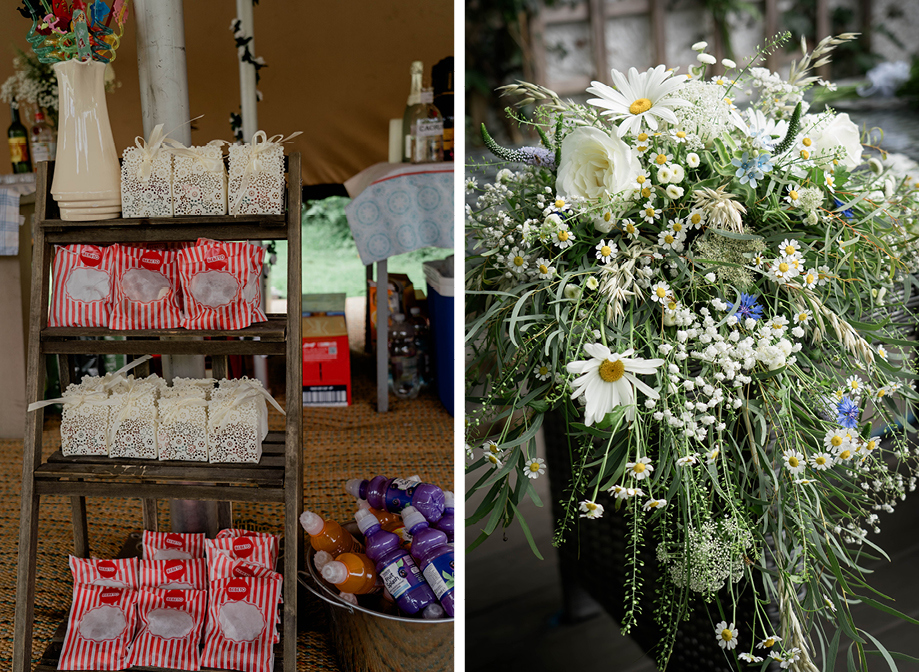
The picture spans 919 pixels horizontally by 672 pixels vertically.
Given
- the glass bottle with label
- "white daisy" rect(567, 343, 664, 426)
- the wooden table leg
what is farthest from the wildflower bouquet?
the glass bottle with label

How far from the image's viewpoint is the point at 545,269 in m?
0.73

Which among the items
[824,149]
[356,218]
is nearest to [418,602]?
[824,149]

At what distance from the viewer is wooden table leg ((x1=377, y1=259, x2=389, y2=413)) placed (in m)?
2.61

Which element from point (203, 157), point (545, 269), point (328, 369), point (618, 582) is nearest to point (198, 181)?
point (203, 157)

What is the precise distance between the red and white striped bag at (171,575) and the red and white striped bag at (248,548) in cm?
6

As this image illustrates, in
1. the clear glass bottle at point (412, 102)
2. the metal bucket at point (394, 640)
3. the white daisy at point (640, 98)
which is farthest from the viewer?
the clear glass bottle at point (412, 102)

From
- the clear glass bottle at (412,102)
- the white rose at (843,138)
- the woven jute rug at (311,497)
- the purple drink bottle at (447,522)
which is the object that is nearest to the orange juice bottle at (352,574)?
the purple drink bottle at (447,522)

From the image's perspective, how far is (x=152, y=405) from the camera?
116 centimetres

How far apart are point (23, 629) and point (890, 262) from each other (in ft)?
4.72

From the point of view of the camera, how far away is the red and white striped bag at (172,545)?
1324 millimetres

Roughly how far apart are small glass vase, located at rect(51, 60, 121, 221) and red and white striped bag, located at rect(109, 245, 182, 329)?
0.08 meters

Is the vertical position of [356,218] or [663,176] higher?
[356,218]

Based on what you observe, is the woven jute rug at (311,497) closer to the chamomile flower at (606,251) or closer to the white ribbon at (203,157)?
the white ribbon at (203,157)

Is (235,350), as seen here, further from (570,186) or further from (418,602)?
(570,186)
